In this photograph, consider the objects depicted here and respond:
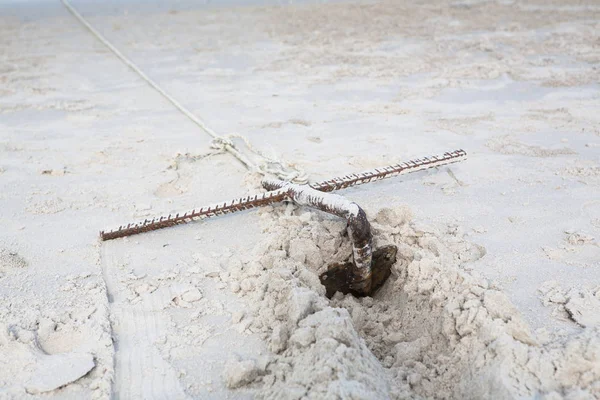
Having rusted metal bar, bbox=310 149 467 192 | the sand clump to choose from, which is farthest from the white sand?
rusted metal bar, bbox=310 149 467 192

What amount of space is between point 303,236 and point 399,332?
20.1 inches

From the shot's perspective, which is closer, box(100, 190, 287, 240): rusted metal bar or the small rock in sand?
the small rock in sand

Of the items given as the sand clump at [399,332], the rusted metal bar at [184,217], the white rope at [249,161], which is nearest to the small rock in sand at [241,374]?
the sand clump at [399,332]

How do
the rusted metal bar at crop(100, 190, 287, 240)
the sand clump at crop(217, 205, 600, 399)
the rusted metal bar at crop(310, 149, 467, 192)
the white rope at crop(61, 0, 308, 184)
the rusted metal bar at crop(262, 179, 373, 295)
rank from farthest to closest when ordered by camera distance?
the white rope at crop(61, 0, 308, 184) < the rusted metal bar at crop(310, 149, 467, 192) < the rusted metal bar at crop(100, 190, 287, 240) < the rusted metal bar at crop(262, 179, 373, 295) < the sand clump at crop(217, 205, 600, 399)

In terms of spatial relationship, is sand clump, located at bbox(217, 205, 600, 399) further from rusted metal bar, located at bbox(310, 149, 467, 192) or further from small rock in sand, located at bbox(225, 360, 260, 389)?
rusted metal bar, located at bbox(310, 149, 467, 192)

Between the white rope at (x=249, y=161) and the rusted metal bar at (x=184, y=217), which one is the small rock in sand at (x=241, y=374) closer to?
the rusted metal bar at (x=184, y=217)

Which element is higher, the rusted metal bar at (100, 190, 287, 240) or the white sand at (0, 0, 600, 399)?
the rusted metal bar at (100, 190, 287, 240)

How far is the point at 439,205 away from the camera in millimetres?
2447

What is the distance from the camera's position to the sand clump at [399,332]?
139 cm

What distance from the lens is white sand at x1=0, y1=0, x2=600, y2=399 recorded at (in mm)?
1485

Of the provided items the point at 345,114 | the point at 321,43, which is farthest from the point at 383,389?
the point at 321,43

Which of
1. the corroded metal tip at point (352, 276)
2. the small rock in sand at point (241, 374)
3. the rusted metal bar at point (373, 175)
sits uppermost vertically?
the small rock in sand at point (241, 374)

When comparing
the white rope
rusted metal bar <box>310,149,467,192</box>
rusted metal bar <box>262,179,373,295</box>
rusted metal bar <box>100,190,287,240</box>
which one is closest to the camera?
rusted metal bar <box>262,179,373,295</box>

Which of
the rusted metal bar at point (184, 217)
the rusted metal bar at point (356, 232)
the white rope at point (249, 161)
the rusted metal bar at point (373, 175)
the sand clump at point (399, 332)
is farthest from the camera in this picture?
the white rope at point (249, 161)
